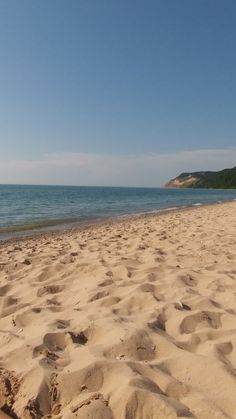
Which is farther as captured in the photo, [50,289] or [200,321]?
[50,289]

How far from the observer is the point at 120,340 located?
322 centimetres

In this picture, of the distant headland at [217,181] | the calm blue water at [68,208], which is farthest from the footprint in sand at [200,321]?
the distant headland at [217,181]

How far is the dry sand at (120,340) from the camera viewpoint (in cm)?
244

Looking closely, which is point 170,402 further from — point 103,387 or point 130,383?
point 103,387

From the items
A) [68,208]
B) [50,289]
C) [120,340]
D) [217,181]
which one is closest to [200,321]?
[120,340]

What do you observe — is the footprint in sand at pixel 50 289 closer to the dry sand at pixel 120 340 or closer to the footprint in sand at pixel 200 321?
the dry sand at pixel 120 340

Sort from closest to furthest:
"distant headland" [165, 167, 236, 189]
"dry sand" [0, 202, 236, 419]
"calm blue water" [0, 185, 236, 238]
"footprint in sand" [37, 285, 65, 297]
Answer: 1. "dry sand" [0, 202, 236, 419]
2. "footprint in sand" [37, 285, 65, 297]
3. "calm blue water" [0, 185, 236, 238]
4. "distant headland" [165, 167, 236, 189]

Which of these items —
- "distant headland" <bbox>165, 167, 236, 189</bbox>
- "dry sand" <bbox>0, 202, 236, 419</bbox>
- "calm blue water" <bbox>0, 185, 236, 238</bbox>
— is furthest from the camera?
"distant headland" <bbox>165, 167, 236, 189</bbox>

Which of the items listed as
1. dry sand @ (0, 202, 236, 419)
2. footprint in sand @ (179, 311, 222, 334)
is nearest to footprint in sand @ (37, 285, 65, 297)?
dry sand @ (0, 202, 236, 419)

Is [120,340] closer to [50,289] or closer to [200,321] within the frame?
[200,321]

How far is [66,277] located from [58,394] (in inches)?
128

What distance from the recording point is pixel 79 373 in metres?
2.72

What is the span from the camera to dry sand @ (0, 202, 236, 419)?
7.99 ft

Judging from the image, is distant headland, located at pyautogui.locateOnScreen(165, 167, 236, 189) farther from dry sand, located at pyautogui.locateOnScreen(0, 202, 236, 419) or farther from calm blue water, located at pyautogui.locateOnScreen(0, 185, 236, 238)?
dry sand, located at pyautogui.locateOnScreen(0, 202, 236, 419)
